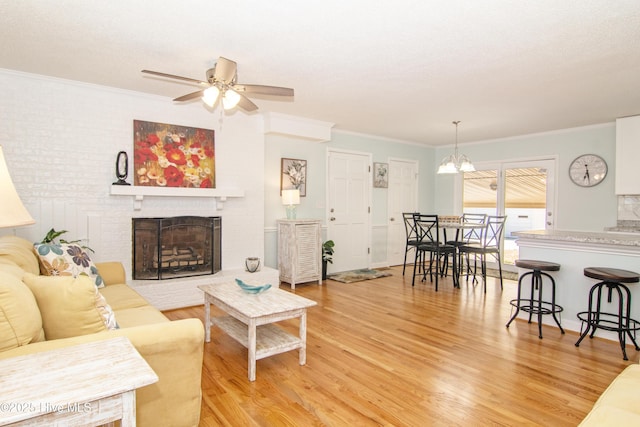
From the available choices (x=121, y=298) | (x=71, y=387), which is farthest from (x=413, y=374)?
(x=121, y=298)

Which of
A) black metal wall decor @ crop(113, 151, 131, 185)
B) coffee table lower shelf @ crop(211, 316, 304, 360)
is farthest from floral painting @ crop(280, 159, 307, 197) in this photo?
coffee table lower shelf @ crop(211, 316, 304, 360)

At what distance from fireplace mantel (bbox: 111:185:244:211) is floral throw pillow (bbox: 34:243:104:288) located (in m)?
0.96

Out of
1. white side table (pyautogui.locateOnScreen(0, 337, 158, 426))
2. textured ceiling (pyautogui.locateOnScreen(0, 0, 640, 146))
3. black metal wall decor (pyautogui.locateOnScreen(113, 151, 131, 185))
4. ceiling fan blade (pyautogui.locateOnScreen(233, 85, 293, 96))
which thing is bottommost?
white side table (pyautogui.locateOnScreen(0, 337, 158, 426))

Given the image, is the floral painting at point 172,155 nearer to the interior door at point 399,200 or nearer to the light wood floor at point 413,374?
the light wood floor at point 413,374

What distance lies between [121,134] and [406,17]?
10.6 feet

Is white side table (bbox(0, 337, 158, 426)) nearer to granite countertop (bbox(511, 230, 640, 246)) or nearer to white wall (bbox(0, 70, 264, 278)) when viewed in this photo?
white wall (bbox(0, 70, 264, 278))

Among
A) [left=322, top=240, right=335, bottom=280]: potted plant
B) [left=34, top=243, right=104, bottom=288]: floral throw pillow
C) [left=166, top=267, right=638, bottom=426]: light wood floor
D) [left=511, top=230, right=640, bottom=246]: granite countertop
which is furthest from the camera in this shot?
[left=322, top=240, right=335, bottom=280]: potted plant

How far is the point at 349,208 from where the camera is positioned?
20.4 ft

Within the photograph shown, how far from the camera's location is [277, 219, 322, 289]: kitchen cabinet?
5.05 metres

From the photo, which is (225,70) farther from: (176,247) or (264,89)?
(176,247)

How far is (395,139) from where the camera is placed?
22.2ft

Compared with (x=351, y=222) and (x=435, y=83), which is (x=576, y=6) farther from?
(x=351, y=222)

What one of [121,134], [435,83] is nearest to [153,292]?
[121,134]

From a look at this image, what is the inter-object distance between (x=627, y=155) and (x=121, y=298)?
6.17 metres
